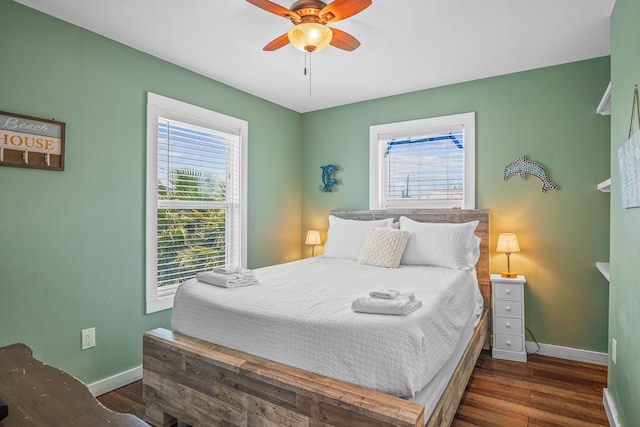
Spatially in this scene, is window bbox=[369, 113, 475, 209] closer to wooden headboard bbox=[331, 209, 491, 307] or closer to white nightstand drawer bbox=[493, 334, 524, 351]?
wooden headboard bbox=[331, 209, 491, 307]

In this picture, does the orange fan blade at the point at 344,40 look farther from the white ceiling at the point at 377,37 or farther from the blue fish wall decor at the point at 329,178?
the blue fish wall decor at the point at 329,178

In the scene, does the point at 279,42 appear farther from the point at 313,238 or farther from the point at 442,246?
the point at 313,238

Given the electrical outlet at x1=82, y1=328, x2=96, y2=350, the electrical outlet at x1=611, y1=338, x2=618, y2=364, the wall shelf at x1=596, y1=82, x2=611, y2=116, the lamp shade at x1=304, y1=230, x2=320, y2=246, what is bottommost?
the electrical outlet at x1=82, y1=328, x2=96, y2=350

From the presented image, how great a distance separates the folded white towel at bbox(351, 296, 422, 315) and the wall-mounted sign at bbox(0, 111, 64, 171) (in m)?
2.11

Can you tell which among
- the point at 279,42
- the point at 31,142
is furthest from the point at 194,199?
the point at 279,42

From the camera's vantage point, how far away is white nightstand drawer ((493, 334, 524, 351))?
299 centimetres

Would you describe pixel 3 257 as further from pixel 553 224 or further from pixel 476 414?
pixel 553 224

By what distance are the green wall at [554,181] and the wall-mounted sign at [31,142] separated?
324cm

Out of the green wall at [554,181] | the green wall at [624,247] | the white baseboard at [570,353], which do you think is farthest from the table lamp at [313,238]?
the green wall at [624,247]

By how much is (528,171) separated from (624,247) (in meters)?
1.42

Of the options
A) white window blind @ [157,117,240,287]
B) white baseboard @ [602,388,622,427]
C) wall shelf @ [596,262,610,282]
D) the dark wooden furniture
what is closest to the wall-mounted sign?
white window blind @ [157,117,240,287]

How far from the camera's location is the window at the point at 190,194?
9.53 feet

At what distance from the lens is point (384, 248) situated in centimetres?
308

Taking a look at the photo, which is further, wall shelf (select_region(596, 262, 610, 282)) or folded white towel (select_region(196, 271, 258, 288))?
wall shelf (select_region(596, 262, 610, 282))
